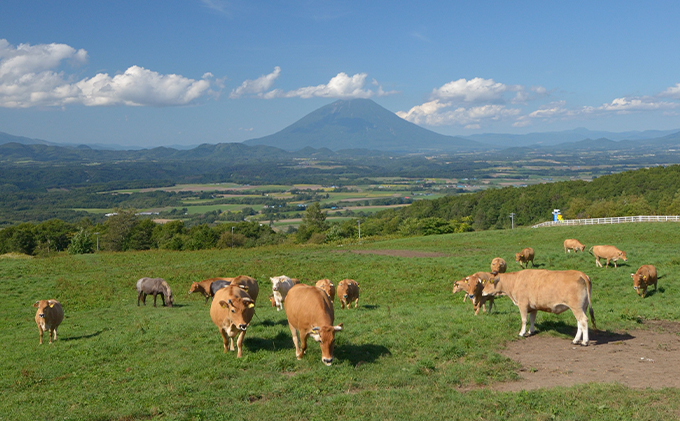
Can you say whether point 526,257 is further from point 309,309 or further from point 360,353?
point 309,309

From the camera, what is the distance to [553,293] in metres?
12.0

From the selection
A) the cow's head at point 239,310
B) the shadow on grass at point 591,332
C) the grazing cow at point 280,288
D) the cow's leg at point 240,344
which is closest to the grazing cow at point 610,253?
the shadow on grass at point 591,332

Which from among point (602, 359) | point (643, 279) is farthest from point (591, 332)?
point (643, 279)

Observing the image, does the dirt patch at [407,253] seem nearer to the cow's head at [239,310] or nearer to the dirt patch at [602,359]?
the dirt patch at [602,359]

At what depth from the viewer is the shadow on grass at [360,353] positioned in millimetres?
10992

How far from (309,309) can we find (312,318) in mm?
238

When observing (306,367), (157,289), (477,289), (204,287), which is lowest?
(157,289)

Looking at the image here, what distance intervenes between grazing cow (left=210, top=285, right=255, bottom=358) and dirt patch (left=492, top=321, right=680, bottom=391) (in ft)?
19.5

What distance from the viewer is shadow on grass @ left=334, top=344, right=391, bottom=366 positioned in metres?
11.0

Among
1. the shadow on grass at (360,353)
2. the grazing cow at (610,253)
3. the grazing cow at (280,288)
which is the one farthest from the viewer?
the grazing cow at (610,253)

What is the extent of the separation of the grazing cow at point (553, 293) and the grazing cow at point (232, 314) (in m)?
7.27

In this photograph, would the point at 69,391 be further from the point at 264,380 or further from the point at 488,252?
the point at 488,252

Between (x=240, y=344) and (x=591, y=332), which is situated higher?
(x=240, y=344)

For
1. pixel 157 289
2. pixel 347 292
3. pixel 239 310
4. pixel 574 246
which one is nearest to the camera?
pixel 239 310
